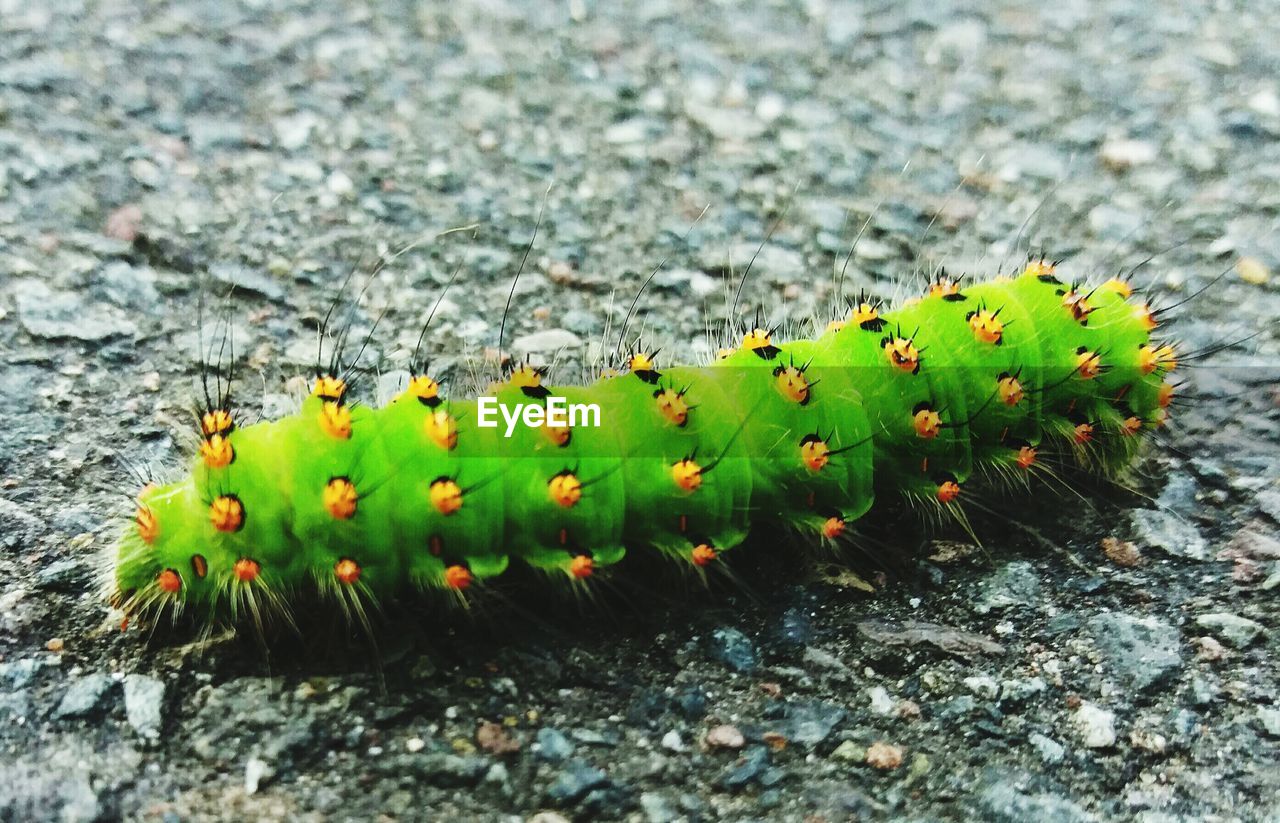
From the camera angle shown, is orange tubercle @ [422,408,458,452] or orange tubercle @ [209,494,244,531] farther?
orange tubercle @ [422,408,458,452]

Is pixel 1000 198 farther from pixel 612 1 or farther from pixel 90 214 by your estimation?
pixel 90 214

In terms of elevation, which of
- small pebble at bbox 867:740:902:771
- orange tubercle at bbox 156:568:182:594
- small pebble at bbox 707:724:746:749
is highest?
orange tubercle at bbox 156:568:182:594

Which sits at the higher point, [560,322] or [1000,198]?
[1000,198]

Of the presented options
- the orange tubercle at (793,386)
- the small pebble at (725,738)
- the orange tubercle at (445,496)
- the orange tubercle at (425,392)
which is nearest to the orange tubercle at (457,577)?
the orange tubercle at (445,496)

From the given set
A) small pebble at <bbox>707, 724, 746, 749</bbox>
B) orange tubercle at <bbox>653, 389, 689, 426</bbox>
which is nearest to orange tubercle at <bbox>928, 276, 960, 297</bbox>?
orange tubercle at <bbox>653, 389, 689, 426</bbox>

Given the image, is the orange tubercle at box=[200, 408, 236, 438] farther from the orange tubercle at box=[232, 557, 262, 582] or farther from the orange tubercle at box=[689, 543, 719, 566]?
the orange tubercle at box=[689, 543, 719, 566]

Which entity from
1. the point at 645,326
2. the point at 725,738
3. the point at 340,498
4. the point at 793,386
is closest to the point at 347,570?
the point at 340,498

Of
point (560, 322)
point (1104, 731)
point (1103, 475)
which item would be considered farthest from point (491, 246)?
point (1104, 731)
